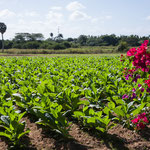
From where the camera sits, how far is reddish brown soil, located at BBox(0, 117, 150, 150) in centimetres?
297

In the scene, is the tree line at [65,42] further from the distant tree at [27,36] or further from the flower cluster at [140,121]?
the flower cluster at [140,121]

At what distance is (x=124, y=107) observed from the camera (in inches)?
140

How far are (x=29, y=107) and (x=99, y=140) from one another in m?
1.76

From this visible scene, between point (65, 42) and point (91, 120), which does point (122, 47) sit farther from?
point (91, 120)

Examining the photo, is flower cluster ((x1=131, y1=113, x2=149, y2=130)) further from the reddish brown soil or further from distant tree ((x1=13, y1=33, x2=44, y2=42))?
distant tree ((x1=13, y1=33, x2=44, y2=42))

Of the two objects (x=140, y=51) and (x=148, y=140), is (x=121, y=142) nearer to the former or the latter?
(x=148, y=140)

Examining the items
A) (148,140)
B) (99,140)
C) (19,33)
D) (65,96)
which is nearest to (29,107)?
(65,96)

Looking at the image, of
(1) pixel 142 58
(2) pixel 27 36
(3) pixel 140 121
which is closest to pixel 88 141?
(3) pixel 140 121

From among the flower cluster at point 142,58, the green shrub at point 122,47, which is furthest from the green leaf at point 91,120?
the green shrub at point 122,47

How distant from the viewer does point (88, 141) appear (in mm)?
3141

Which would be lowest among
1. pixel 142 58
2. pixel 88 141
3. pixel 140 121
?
pixel 88 141

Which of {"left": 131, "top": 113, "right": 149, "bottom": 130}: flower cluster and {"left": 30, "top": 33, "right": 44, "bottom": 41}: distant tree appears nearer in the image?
{"left": 131, "top": 113, "right": 149, "bottom": 130}: flower cluster

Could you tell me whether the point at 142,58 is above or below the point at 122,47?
below

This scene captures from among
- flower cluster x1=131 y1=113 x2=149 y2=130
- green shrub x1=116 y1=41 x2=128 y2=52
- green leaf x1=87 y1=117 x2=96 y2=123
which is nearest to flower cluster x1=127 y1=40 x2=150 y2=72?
flower cluster x1=131 y1=113 x2=149 y2=130
